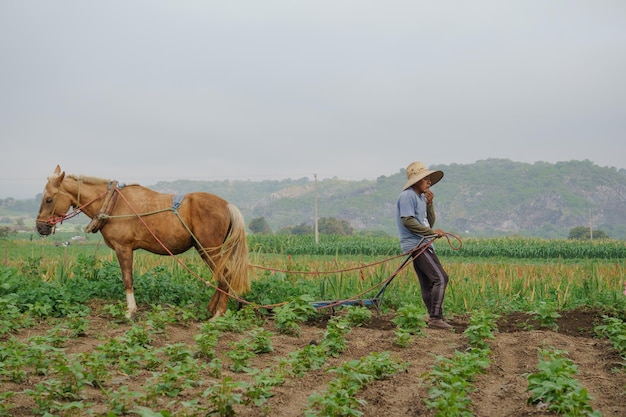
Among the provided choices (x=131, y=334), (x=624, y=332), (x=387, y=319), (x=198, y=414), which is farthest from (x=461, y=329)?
(x=198, y=414)

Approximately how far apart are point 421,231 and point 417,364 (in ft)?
6.95

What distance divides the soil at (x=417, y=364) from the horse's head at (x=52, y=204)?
1.35 metres

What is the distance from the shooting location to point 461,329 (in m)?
7.86

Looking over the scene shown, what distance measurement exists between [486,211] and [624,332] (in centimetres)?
11058

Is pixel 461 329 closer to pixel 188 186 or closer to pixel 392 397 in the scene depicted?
Answer: pixel 392 397

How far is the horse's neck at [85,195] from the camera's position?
852cm

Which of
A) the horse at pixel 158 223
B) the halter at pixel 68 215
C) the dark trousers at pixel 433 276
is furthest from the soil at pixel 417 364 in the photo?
the halter at pixel 68 215

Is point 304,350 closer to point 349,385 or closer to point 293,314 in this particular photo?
point 349,385

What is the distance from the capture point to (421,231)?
7684 mm

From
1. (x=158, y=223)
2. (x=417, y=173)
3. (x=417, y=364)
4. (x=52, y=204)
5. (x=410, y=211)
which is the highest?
(x=417, y=173)

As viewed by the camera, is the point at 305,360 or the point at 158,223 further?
the point at 158,223

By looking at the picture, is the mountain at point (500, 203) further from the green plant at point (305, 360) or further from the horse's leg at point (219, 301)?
the green plant at point (305, 360)

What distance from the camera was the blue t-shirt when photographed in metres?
7.74

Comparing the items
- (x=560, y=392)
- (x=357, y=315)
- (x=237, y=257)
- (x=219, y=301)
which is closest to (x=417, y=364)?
(x=560, y=392)
